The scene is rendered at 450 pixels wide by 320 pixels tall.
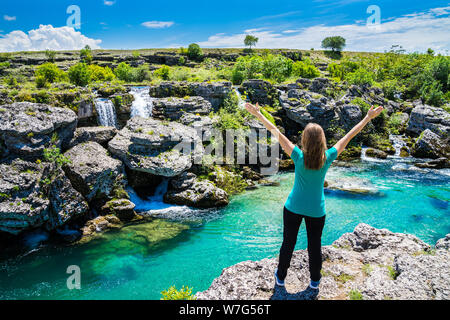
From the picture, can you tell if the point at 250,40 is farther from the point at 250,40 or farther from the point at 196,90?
the point at 196,90

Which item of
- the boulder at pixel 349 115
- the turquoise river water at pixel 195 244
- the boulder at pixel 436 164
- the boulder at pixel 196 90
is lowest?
the turquoise river water at pixel 195 244

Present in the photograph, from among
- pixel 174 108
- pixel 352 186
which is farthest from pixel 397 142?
pixel 174 108

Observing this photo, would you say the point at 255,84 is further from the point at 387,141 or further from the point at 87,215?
the point at 87,215

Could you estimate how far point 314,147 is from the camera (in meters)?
3.86

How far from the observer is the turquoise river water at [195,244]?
928 centimetres

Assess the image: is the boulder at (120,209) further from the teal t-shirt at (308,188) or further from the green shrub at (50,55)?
the green shrub at (50,55)

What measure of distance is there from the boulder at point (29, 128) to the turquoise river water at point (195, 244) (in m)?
4.53

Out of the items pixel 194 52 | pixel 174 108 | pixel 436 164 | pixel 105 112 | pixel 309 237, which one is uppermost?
pixel 194 52

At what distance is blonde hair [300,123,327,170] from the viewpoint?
12.6 ft

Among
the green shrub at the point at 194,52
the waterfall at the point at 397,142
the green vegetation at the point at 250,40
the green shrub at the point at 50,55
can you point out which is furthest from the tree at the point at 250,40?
the waterfall at the point at 397,142

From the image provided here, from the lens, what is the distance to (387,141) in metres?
28.1

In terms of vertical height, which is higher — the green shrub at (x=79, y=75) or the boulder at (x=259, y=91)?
the green shrub at (x=79, y=75)

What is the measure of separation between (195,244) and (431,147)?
2508 centimetres

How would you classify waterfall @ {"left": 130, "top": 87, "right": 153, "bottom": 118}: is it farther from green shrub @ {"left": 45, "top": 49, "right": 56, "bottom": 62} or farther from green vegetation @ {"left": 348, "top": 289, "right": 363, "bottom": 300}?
green shrub @ {"left": 45, "top": 49, "right": 56, "bottom": 62}
